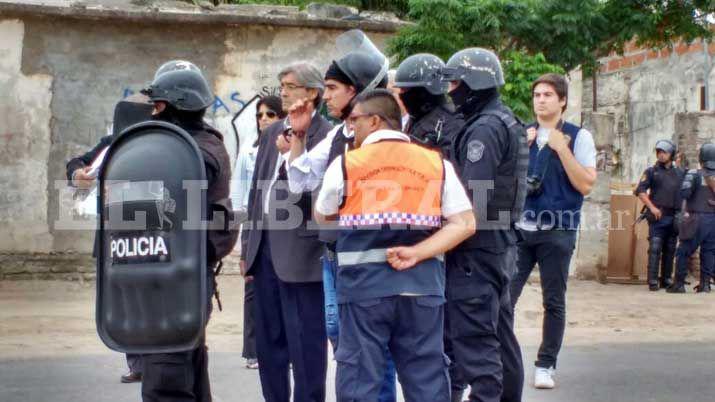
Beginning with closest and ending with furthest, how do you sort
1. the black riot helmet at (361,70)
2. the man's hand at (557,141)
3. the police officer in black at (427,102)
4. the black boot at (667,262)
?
the black riot helmet at (361,70), the police officer in black at (427,102), the man's hand at (557,141), the black boot at (667,262)

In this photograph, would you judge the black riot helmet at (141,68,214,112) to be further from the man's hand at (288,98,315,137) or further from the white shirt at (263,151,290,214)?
the white shirt at (263,151,290,214)

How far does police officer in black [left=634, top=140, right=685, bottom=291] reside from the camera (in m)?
14.2

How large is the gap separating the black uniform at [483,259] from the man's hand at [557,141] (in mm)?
1348

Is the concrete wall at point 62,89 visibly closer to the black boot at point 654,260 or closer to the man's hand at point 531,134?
the black boot at point 654,260

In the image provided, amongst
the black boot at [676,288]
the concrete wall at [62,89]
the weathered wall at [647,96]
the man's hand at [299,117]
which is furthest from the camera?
the weathered wall at [647,96]

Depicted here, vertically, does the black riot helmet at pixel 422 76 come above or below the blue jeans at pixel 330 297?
above

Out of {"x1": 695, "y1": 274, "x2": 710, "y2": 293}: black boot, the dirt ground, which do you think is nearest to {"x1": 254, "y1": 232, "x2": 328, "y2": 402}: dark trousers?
the dirt ground

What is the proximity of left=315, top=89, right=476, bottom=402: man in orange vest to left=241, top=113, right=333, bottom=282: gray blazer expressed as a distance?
25.4 inches

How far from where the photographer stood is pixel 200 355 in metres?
A: 4.88

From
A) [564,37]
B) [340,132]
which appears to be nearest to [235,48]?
[564,37]

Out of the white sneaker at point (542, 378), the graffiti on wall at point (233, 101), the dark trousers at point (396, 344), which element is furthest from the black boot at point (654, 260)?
the dark trousers at point (396, 344)

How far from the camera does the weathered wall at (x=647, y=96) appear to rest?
1177 inches

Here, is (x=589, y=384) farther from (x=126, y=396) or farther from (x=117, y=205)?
(x=117, y=205)

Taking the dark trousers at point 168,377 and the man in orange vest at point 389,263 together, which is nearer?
the dark trousers at point 168,377
